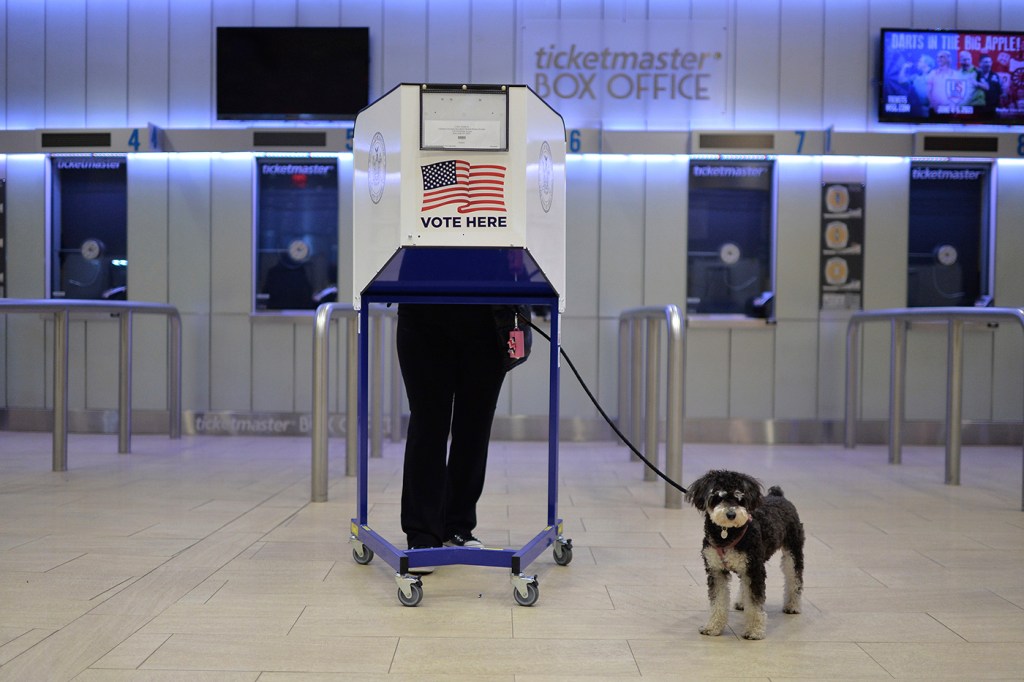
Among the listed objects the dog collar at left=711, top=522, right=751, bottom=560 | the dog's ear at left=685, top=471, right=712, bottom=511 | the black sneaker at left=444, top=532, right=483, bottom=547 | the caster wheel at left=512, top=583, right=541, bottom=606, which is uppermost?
the dog's ear at left=685, top=471, right=712, bottom=511

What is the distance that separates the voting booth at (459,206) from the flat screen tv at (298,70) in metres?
4.26

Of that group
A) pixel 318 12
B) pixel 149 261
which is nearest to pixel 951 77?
pixel 318 12

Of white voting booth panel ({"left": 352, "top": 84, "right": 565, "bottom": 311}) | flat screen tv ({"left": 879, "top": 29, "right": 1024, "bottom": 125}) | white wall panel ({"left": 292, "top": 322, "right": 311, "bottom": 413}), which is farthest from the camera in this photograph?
white wall panel ({"left": 292, "top": 322, "right": 311, "bottom": 413})

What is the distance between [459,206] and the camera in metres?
2.42

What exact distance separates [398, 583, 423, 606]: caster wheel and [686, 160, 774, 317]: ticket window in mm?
4580

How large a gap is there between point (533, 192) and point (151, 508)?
2378 millimetres

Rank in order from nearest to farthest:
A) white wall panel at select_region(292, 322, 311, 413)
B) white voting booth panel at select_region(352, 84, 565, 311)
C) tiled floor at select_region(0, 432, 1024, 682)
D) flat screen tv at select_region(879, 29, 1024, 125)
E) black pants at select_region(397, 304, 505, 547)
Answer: tiled floor at select_region(0, 432, 1024, 682), white voting booth panel at select_region(352, 84, 565, 311), black pants at select_region(397, 304, 505, 547), flat screen tv at select_region(879, 29, 1024, 125), white wall panel at select_region(292, 322, 311, 413)

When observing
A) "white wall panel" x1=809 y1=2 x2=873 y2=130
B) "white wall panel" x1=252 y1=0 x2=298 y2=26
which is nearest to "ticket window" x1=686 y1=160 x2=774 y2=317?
"white wall panel" x1=809 y1=2 x2=873 y2=130

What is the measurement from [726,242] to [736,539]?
188 inches

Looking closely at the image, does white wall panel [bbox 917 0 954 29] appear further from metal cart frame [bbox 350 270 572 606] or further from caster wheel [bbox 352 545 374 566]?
caster wheel [bbox 352 545 374 566]

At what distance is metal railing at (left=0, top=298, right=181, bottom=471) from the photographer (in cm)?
482

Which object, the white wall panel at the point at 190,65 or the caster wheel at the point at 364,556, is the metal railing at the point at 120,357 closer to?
the white wall panel at the point at 190,65

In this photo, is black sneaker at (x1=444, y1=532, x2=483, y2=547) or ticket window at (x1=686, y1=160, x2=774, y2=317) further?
ticket window at (x1=686, y1=160, x2=774, y2=317)

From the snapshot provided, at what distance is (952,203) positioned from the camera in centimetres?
670
